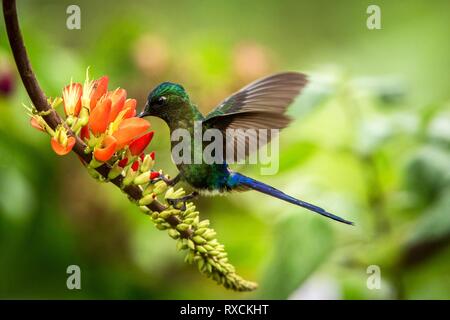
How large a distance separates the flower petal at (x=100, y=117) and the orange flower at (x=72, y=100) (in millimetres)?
40

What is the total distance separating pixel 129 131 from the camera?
1.28m

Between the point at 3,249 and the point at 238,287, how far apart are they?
67.8 inches

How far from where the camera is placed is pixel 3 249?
8.70 ft

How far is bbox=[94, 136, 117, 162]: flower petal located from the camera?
122cm

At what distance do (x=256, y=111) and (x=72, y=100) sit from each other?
16.0 inches

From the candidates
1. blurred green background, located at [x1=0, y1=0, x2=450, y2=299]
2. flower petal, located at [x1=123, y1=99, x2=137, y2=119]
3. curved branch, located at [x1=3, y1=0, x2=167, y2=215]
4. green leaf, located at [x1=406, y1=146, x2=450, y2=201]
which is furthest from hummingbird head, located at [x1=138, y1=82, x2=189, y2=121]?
green leaf, located at [x1=406, y1=146, x2=450, y2=201]

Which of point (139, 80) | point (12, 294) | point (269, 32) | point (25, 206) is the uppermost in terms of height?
point (269, 32)

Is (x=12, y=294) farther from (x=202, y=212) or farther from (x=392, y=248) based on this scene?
(x=392, y=248)

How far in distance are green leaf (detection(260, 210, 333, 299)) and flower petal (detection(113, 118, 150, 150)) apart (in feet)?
2.72

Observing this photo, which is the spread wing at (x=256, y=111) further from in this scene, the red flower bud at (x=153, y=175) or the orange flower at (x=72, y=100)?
the orange flower at (x=72, y=100)

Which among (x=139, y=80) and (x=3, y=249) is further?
(x=139, y=80)

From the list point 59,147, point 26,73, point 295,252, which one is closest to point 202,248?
point 59,147

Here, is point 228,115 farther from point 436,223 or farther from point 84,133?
point 436,223
